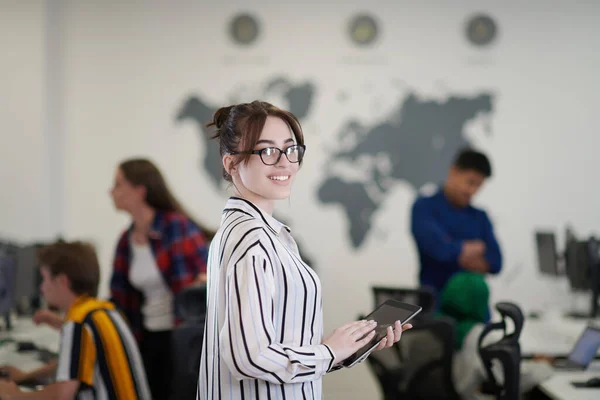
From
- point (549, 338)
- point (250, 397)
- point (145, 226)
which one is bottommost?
point (549, 338)

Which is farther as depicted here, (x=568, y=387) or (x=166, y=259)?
(x=166, y=259)

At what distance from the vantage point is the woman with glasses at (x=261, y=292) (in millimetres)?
1171

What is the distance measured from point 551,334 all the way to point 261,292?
3.02 meters

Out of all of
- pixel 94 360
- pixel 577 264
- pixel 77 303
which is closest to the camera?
pixel 94 360

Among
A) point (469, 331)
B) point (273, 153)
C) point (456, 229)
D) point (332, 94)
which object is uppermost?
point (332, 94)

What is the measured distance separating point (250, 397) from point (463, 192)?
2.79 meters

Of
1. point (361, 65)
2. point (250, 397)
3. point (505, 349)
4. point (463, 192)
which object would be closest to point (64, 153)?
point (361, 65)

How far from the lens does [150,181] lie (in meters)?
2.85

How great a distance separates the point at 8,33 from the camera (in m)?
4.78

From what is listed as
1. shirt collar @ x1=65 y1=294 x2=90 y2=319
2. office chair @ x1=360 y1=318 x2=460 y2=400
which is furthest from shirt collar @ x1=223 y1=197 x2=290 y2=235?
office chair @ x1=360 y1=318 x2=460 y2=400

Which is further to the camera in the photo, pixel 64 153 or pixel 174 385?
pixel 64 153

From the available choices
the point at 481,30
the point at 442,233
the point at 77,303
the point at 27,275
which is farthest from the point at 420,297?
the point at 481,30

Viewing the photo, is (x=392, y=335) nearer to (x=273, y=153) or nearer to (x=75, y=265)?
(x=273, y=153)

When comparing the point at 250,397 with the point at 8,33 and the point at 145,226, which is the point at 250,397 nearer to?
the point at 145,226
